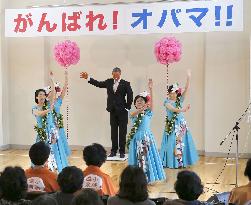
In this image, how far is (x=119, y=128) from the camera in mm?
7805

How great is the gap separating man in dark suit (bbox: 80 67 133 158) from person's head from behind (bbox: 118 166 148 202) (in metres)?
4.79

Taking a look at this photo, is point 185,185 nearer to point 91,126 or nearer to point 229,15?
point 229,15

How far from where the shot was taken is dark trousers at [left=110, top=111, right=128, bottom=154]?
304 inches

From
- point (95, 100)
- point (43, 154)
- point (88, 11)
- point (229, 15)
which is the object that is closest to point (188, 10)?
point (229, 15)

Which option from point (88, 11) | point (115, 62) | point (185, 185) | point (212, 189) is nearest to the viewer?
point (185, 185)

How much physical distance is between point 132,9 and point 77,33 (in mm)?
994

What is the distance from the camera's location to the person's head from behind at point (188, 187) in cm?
279

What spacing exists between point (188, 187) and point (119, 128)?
5.04m

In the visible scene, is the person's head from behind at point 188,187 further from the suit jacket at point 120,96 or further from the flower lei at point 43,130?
the suit jacket at point 120,96

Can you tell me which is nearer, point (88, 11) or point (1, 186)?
point (1, 186)

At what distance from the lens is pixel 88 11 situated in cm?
731

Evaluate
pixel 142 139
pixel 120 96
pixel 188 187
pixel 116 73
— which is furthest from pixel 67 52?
pixel 188 187

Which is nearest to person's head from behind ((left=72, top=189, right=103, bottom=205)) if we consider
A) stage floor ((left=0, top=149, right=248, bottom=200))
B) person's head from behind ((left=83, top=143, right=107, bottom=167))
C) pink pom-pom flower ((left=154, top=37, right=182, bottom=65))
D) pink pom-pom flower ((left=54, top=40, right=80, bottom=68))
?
person's head from behind ((left=83, top=143, right=107, bottom=167))

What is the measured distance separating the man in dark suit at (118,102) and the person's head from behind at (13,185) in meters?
4.84
